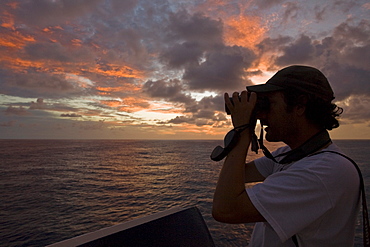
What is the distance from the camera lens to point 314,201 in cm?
104

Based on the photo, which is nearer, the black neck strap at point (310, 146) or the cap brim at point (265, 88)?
the black neck strap at point (310, 146)

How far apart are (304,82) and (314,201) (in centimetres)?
69

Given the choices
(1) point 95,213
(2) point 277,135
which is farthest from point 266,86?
(1) point 95,213

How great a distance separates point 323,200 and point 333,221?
0.54 feet

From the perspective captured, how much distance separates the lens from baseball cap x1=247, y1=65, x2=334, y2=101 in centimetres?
136

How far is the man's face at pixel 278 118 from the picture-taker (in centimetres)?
141

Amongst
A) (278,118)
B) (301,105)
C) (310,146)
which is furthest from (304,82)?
(310,146)

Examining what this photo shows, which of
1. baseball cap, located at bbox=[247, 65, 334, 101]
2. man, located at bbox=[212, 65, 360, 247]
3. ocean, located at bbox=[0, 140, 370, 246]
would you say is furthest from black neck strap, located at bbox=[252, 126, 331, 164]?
ocean, located at bbox=[0, 140, 370, 246]

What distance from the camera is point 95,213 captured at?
32.4 feet

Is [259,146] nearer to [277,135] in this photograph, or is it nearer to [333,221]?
[277,135]

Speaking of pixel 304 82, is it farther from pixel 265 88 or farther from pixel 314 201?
pixel 314 201

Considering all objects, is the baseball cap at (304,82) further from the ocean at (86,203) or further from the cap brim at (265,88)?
the ocean at (86,203)

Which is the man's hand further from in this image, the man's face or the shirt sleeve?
the shirt sleeve

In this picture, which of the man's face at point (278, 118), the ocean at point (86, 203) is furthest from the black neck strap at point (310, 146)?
the ocean at point (86, 203)
